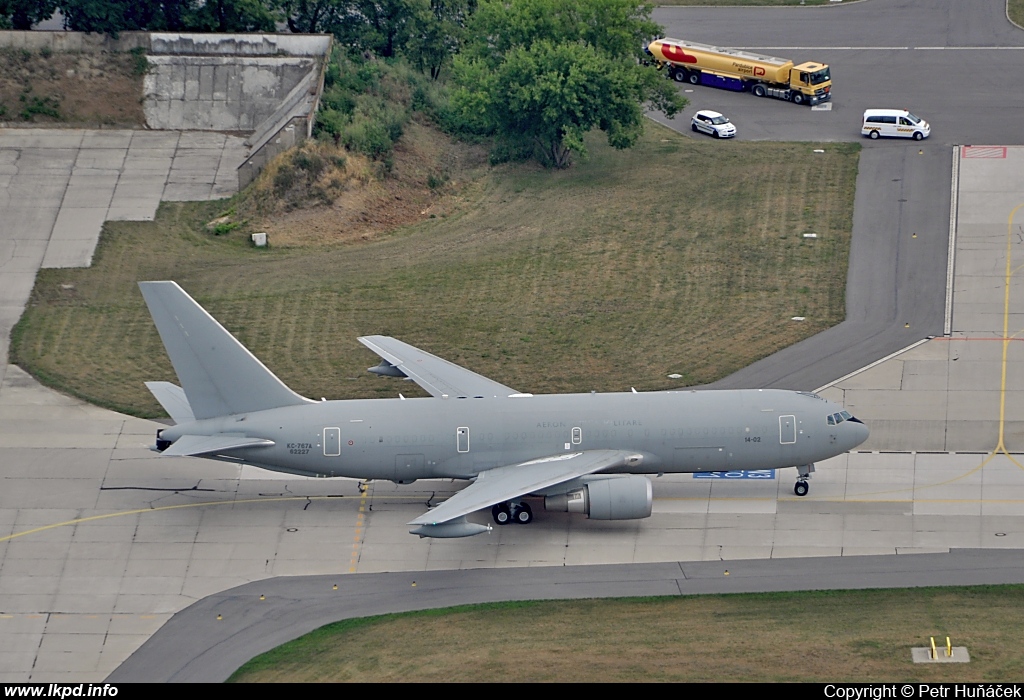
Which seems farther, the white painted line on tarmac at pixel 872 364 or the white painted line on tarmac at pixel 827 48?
the white painted line on tarmac at pixel 827 48

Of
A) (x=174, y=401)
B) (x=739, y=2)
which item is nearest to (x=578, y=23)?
(x=739, y=2)

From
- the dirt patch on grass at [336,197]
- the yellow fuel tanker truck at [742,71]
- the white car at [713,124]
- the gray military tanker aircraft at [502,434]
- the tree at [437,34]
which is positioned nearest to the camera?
the gray military tanker aircraft at [502,434]

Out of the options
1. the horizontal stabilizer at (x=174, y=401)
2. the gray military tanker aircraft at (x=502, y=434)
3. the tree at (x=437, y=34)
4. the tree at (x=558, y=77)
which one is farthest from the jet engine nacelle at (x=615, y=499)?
the tree at (x=437, y=34)

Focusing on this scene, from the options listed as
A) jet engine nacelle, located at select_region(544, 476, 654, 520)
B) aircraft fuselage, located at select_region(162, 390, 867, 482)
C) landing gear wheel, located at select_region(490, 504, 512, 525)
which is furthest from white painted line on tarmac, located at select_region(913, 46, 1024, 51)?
landing gear wheel, located at select_region(490, 504, 512, 525)

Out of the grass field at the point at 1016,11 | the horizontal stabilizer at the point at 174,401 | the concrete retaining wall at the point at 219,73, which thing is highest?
the grass field at the point at 1016,11

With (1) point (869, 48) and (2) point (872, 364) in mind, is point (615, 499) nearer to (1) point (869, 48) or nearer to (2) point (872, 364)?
(2) point (872, 364)

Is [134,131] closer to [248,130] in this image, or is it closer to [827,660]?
[248,130]

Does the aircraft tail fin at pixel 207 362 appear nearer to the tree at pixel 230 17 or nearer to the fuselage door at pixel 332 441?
the fuselage door at pixel 332 441
